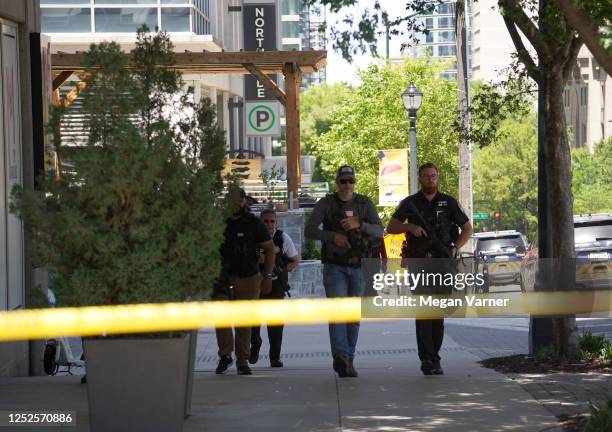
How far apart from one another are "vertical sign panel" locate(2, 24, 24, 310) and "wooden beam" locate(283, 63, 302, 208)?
620 inches

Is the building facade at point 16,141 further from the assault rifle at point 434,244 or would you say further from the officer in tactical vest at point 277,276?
the assault rifle at point 434,244

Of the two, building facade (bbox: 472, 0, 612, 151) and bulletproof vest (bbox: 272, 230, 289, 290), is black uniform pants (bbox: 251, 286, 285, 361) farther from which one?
building facade (bbox: 472, 0, 612, 151)

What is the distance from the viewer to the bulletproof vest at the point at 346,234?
38.0ft

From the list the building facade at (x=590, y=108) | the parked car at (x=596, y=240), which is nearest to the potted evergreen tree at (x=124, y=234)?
the parked car at (x=596, y=240)

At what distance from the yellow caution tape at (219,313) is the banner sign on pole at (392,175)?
1605 centimetres

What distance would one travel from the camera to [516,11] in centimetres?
1259

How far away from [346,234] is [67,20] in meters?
25.3

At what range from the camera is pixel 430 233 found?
461 inches

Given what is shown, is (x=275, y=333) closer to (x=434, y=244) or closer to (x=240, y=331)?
(x=240, y=331)

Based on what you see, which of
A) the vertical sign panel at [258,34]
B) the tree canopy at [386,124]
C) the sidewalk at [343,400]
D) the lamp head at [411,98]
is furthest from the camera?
the tree canopy at [386,124]

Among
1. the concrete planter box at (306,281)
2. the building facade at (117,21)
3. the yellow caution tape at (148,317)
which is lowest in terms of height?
the concrete planter box at (306,281)

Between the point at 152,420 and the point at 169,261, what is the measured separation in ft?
3.21

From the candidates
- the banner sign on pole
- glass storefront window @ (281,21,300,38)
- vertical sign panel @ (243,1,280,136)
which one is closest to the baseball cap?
the banner sign on pole

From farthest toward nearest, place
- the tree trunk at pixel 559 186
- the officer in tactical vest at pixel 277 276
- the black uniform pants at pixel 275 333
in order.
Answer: the black uniform pants at pixel 275 333 → the officer in tactical vest at pixel 277 276 → the tree trunk at pixel 559 186
